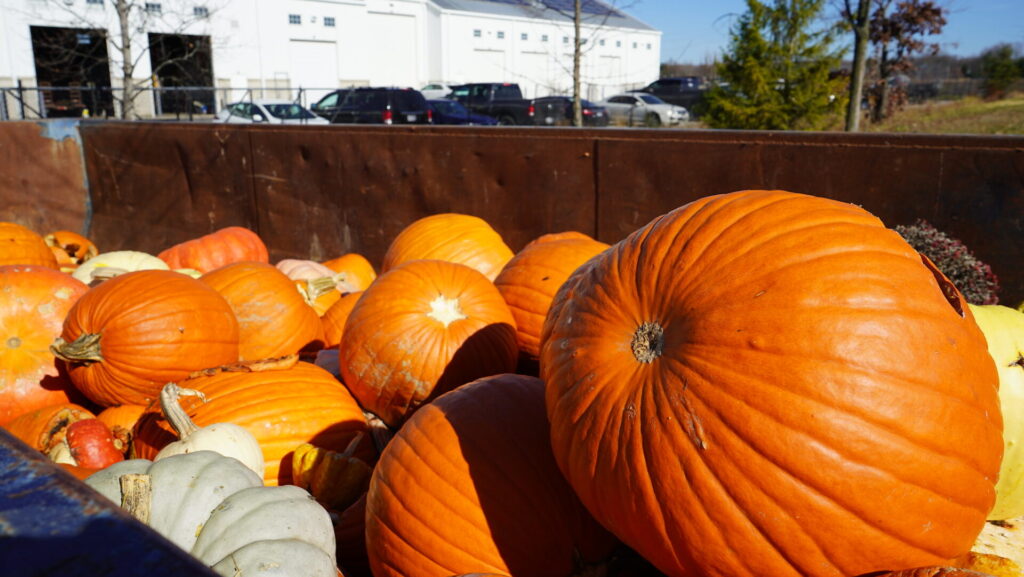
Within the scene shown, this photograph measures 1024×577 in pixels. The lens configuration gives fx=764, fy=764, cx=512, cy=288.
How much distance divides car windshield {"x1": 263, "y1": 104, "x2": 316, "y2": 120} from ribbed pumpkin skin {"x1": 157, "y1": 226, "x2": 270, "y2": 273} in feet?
58.1

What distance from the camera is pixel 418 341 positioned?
10.0 feet

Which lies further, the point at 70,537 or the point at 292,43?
the point at 292,43

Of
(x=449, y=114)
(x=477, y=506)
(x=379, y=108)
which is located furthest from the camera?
(x=449, y=114)

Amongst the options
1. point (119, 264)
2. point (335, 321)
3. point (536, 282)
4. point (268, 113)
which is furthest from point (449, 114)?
point (536, 282)

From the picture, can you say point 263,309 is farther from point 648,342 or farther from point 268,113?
point 268,113

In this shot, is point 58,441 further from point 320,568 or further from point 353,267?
point 353,267

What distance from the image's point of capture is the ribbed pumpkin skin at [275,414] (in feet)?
9.34

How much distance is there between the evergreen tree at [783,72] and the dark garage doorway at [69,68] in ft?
70.4

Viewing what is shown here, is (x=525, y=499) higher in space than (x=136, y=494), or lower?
lower

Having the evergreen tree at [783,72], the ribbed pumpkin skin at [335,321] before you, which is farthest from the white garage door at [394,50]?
the ribbed pumpkin skin at [335,321]

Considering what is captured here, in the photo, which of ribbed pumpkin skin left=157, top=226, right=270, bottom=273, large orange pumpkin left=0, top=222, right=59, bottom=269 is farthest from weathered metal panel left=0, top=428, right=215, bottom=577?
ribbed pumpkin skin left=157, top=226, right=270, bottom=273

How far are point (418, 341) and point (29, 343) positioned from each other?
1804 mm

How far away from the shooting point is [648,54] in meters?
69.9

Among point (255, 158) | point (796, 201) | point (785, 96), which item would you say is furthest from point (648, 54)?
point (796, 201)
